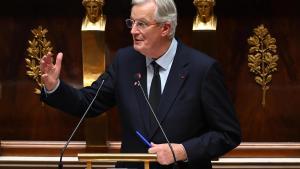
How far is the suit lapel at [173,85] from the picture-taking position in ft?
4.55

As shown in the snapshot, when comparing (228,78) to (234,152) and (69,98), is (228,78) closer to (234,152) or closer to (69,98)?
(234,152)

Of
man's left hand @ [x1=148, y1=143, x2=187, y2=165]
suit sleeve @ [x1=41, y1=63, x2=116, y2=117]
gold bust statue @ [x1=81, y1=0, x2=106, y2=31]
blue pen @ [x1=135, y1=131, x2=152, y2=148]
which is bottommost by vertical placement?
man's left hand @ [x1=148, y1=143, x2=187, y2=165]

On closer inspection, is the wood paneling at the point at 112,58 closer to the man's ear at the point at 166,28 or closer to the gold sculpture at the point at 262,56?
the gold sculpture at the point at 262,56

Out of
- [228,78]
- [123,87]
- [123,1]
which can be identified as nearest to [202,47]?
[228,78]

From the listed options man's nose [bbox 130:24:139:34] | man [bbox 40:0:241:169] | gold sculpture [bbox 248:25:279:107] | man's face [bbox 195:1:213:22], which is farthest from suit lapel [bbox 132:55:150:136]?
gold sculpture [bbox 248:25:279:107]

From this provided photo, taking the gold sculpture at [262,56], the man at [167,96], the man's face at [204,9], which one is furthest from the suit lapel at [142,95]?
the gold sculpture at [262,56]

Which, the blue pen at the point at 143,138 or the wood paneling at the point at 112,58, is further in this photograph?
the wood paneling at the point at 112,58

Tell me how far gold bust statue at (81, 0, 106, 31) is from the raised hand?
58 centimetres

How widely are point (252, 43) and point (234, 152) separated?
35 centimetres

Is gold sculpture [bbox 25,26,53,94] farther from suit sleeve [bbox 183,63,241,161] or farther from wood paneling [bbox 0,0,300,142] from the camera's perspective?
suit sleeve [bbox 183,63,241,161]

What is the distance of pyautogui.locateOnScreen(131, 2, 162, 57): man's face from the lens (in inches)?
54.9

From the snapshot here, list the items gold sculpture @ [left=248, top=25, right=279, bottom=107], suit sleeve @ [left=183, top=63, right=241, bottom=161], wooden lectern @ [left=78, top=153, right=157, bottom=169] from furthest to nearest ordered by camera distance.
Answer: gold sculpture @ [left=248, top=25, right=279, bottom=107] → suit sleeve @ [left=183, top=63, right=241, bottom=161] → wooden lectern @ [left=78, top=153, right=157, bottom=169]

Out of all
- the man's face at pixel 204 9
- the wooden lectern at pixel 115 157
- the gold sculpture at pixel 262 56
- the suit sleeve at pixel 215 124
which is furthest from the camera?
the gold sculpture at pixel 262 56

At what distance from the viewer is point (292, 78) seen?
2.02 m
